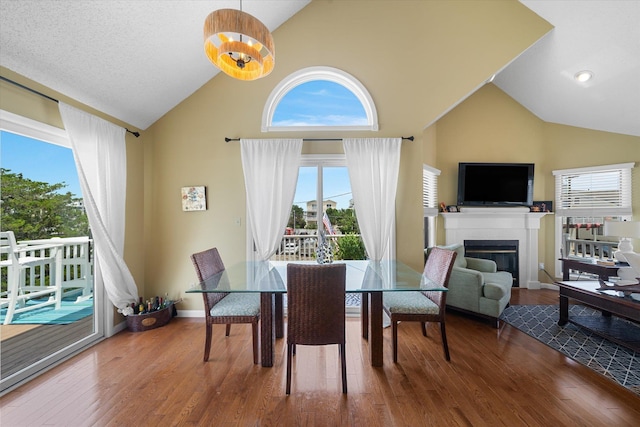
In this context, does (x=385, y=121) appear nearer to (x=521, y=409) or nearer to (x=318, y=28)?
(x=318, y=28)

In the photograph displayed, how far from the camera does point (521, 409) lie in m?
1.87

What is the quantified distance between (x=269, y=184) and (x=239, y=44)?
1.77 metres

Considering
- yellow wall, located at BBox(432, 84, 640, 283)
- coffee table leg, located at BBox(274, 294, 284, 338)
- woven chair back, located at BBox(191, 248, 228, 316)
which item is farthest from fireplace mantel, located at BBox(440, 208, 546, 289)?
woven chair back, located at BBox(191, 248, 228, 316)

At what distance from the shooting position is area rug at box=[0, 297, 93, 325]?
2.31 meters

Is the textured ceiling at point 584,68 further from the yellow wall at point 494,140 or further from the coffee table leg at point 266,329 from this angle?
the coffee table leg at point 266,329

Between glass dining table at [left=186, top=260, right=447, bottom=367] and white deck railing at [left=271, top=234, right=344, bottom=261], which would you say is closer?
glass dining table at [left=186, top=260, right=447, bottom=367]

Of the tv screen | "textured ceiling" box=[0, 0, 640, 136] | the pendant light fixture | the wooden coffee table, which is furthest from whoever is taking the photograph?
the tv screen

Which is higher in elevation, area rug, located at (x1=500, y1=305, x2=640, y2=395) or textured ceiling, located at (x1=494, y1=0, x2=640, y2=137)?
textured ceiling, located at (x1=494, y1=0, x2=640, y2=137)

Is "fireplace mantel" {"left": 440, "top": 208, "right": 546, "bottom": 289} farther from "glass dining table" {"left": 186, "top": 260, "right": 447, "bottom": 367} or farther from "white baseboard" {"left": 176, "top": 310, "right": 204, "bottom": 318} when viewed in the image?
"white baseboard" {"left": 176, "top": 310, "right": 204, "bottom": 318}

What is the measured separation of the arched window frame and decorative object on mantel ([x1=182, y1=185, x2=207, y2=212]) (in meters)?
1.15

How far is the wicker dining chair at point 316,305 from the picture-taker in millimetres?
1999

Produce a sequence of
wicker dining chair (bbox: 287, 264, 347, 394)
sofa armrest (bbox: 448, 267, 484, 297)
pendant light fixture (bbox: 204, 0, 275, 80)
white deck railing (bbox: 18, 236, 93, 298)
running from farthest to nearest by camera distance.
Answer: sofa armrest (bbox: 448, 267, 484, 297) < white deck railing (bbox: 18, 236, 93, 298) < wicker dining chair (bbox: 287, 264, 347, 394) < pendant light fixture (bbox: 204, 0, 275, 80)

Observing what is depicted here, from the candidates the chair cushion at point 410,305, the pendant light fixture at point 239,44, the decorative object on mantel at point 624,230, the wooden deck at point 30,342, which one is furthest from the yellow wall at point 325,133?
the decorative object on mantel at point 624,230

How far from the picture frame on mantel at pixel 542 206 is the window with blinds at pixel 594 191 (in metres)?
0.12
